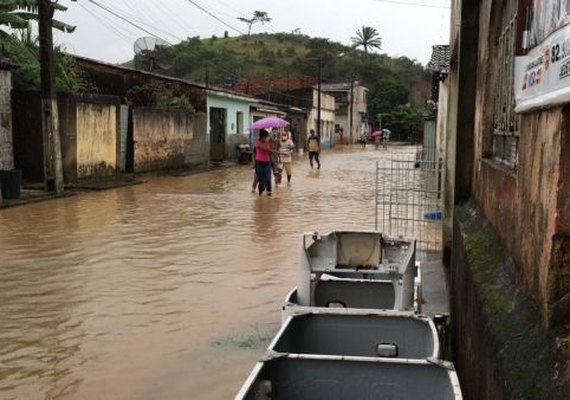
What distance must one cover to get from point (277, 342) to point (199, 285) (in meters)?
4.12

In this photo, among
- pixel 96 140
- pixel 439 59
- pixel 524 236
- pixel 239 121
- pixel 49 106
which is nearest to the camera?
pixel 524 236

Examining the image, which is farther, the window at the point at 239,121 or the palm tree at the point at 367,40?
the palm tree at the point at 367,40

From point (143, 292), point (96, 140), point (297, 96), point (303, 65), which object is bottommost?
point (143, 292)

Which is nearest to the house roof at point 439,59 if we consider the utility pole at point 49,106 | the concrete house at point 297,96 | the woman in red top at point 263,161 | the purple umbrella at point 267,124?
the woman in red top at point 263,161

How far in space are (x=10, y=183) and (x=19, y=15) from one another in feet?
23.5

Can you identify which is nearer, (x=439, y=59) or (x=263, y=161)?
(x=263, y=161)

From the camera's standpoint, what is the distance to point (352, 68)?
9169 cm

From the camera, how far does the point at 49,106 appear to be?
16.2 meters

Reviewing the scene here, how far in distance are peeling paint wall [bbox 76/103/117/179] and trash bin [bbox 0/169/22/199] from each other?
392 centimetres

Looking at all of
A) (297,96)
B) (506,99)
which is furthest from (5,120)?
(297,96)

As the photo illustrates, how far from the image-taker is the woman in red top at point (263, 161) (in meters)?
16.8

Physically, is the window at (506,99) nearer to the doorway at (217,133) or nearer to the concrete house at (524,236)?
the concrete house at (524,236)

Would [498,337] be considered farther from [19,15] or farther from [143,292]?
[19,15]

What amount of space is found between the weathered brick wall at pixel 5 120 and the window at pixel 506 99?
14.3m
